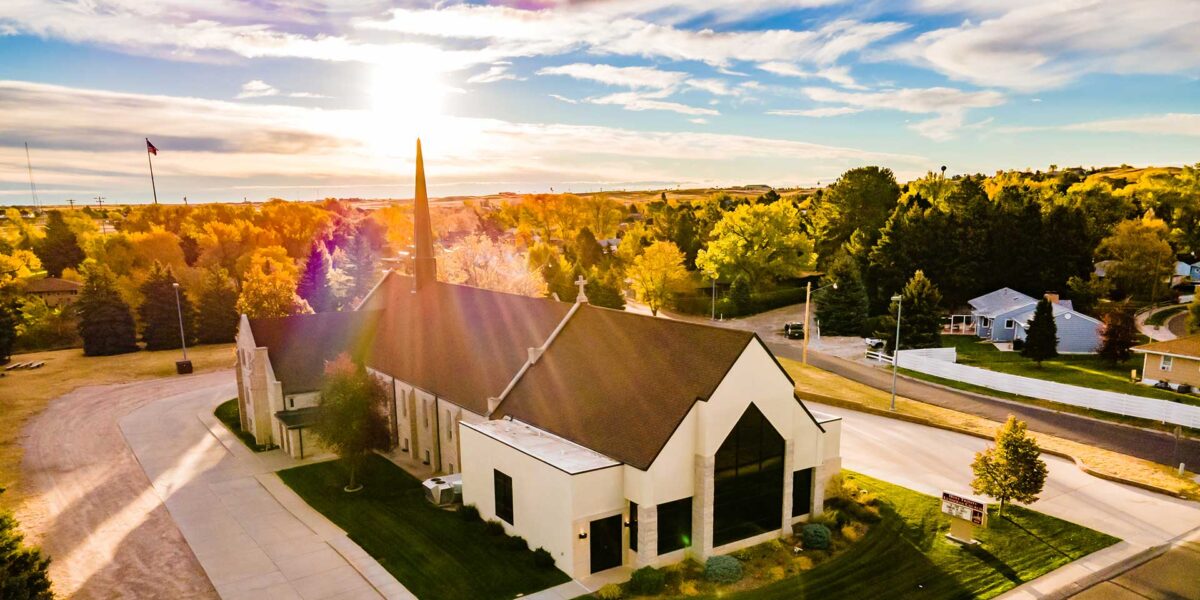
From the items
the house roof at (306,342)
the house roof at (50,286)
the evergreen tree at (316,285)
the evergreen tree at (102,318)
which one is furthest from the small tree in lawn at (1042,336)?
the house roof at (50,286)

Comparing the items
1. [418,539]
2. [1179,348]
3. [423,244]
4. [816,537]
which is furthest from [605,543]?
[1179,348]

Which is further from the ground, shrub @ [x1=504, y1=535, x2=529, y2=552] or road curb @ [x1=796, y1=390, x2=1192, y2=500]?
shrub @ [x1=504, y1=535, x2=529, y2=552]

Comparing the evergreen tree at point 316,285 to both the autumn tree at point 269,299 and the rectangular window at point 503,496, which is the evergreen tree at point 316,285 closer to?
the autumn tree at point 269,299

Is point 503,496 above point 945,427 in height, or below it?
above

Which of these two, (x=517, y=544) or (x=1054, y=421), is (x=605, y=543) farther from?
(x=1054, y=421)

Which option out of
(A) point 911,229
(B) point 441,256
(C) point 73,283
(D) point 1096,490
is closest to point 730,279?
(A) point 911,229

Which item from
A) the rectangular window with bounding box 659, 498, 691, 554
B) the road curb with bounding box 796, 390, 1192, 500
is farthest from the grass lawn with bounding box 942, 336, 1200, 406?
the rectangular window with bounding box 659, 498, 691, 554

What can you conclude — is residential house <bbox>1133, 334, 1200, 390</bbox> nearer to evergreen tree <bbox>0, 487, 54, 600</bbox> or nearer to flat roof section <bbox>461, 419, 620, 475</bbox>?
flat roof section <bbox>461, 419, 620, 475</bbox>
